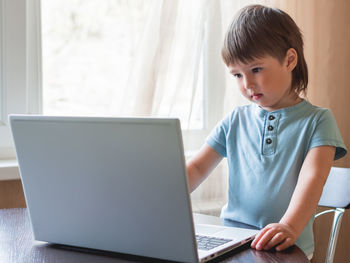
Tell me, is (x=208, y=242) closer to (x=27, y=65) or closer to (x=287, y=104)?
(x=287, y=104)

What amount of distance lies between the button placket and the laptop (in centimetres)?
40

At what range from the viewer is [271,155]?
49.1 inches

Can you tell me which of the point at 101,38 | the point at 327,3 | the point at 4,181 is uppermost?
the point at 327,3

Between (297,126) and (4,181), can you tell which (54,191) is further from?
(4,181)

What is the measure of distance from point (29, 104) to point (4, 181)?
311 mm

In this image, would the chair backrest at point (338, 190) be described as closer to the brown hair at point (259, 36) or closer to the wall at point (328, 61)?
the brown hair at point (259, 36)

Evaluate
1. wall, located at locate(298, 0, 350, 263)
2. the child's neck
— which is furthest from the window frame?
the child's neck

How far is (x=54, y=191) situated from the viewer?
852 mm

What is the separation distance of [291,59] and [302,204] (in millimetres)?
399

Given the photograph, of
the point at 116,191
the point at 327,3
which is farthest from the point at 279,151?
the point at 327,3

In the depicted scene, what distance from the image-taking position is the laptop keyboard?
0.85 m

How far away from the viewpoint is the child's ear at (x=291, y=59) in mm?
1223

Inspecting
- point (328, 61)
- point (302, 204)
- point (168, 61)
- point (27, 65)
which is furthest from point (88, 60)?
point (302, 204)

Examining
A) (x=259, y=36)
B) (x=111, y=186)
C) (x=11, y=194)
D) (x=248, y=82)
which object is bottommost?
(x=11, y=194)
